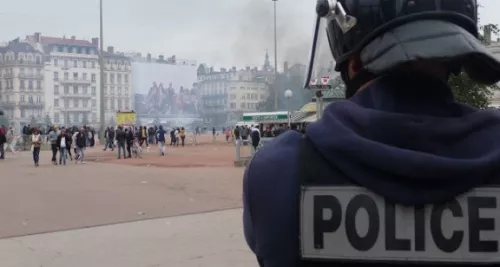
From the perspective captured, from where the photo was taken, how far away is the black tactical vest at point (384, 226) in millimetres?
1314

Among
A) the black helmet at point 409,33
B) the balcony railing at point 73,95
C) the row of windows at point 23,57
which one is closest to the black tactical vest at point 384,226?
the black helmet at point 409,33

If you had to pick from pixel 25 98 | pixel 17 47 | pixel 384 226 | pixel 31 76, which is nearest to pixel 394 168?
pixel 384 226

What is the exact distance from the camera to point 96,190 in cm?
1399

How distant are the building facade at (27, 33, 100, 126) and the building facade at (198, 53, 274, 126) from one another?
22.9m

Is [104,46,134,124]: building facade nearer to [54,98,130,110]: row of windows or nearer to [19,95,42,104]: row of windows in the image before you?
[54,98,130,110]: row of windows

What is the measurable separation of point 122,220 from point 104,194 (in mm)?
3620

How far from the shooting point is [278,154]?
4.50 feet

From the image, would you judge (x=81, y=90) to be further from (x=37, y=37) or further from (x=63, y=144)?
(x=63, y=144)

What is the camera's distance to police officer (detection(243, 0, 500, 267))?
130 centimetres

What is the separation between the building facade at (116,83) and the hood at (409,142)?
120978 millimetres

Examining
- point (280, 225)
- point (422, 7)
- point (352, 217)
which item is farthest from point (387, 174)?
point (422, 7)

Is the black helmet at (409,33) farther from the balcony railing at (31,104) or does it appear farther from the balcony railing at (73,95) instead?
the balcony railing at (73,95)

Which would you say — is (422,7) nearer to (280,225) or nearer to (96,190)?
(280,225)

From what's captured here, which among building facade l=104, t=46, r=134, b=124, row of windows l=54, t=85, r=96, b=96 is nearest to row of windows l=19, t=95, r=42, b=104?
row of windows l=54, t=85, r=96, b=96
